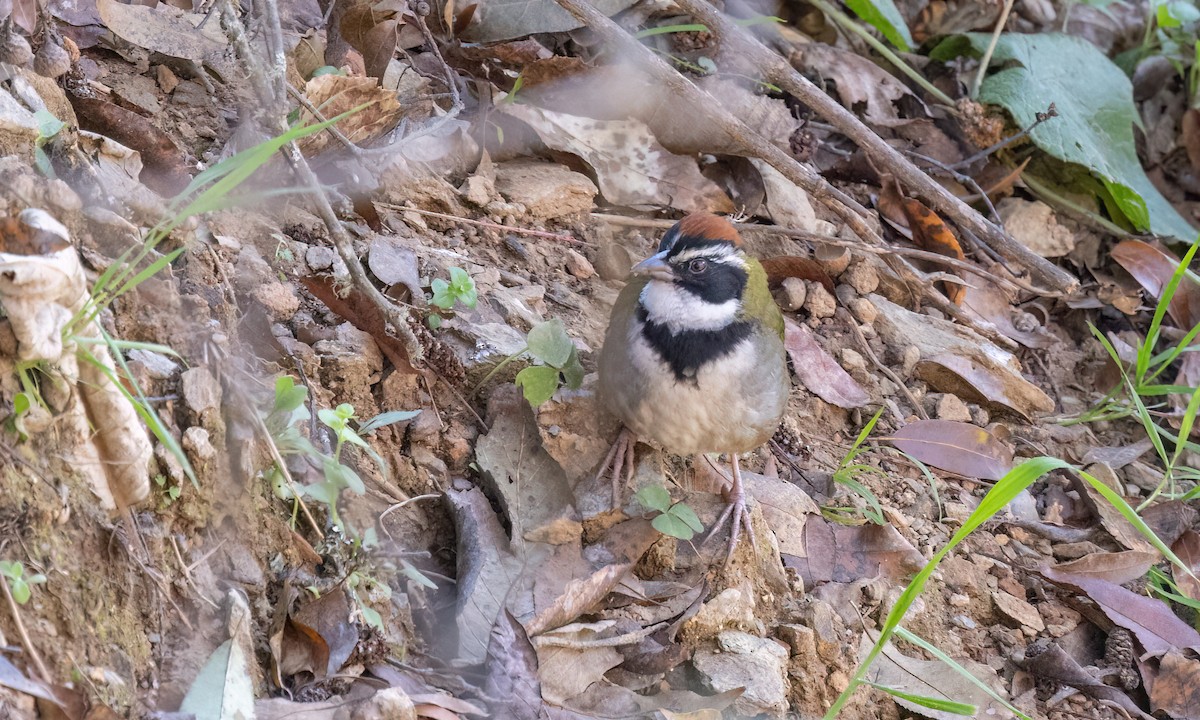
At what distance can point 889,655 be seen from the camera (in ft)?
12.3

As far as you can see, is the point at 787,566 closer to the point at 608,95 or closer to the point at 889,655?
the point at 889,655

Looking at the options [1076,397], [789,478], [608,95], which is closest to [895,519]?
[789,478]

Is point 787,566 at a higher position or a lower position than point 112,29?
lower

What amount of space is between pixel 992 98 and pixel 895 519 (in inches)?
108

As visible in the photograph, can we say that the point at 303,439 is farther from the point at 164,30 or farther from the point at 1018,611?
the point at 1018,611

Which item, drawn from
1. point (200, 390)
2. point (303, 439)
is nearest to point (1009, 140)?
point (303, 439)

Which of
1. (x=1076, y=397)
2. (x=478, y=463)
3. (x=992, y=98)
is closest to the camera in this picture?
Answer: (x=478, y=463)

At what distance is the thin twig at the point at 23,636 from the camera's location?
2137 millimetres

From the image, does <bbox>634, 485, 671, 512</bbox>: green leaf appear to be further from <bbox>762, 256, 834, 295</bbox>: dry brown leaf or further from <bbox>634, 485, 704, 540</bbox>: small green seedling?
<bbox>762, 256, 834, 295</bbox>: dry brown leaf

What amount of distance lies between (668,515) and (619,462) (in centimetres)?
26

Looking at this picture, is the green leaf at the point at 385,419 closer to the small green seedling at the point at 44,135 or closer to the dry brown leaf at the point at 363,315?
the dry brown leaf at the point at 363,315

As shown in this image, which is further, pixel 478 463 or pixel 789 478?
pixel 789 478

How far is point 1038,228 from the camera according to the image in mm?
5934

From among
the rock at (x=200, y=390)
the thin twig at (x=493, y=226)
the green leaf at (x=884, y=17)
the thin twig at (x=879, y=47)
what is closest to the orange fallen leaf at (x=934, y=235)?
the thin twig at (x=879, y=47)
